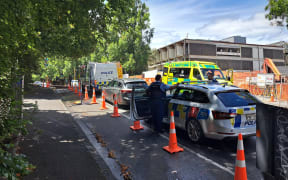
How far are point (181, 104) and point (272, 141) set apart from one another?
11.9 feet

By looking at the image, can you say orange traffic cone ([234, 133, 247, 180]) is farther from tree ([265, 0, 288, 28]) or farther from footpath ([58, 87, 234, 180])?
tree ([265, 0, 288, 28])

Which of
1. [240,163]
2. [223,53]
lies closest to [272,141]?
[240,163]

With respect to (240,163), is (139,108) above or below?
above

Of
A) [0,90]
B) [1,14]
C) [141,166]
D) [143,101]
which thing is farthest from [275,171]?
[143,101]

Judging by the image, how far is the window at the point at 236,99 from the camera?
198 inches

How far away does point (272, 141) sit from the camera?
8.31 ft

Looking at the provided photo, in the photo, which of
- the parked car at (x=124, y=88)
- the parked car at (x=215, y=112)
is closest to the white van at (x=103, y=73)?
the parked car at (x=124, y=88)

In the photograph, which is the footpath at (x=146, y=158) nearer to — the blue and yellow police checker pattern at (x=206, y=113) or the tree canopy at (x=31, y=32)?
the blue and yellow police checker pattern at (x=206, y=113)

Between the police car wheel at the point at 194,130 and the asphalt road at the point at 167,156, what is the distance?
18 centimetres

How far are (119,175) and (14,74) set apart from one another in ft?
8.14

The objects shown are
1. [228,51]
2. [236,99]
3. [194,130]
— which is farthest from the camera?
[228,51]

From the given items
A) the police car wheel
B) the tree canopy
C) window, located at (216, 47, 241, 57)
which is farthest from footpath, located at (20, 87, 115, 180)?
window, located at (216, 47, 241, 57)

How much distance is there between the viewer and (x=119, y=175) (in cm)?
400

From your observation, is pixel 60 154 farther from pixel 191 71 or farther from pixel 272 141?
pixel 191 71
